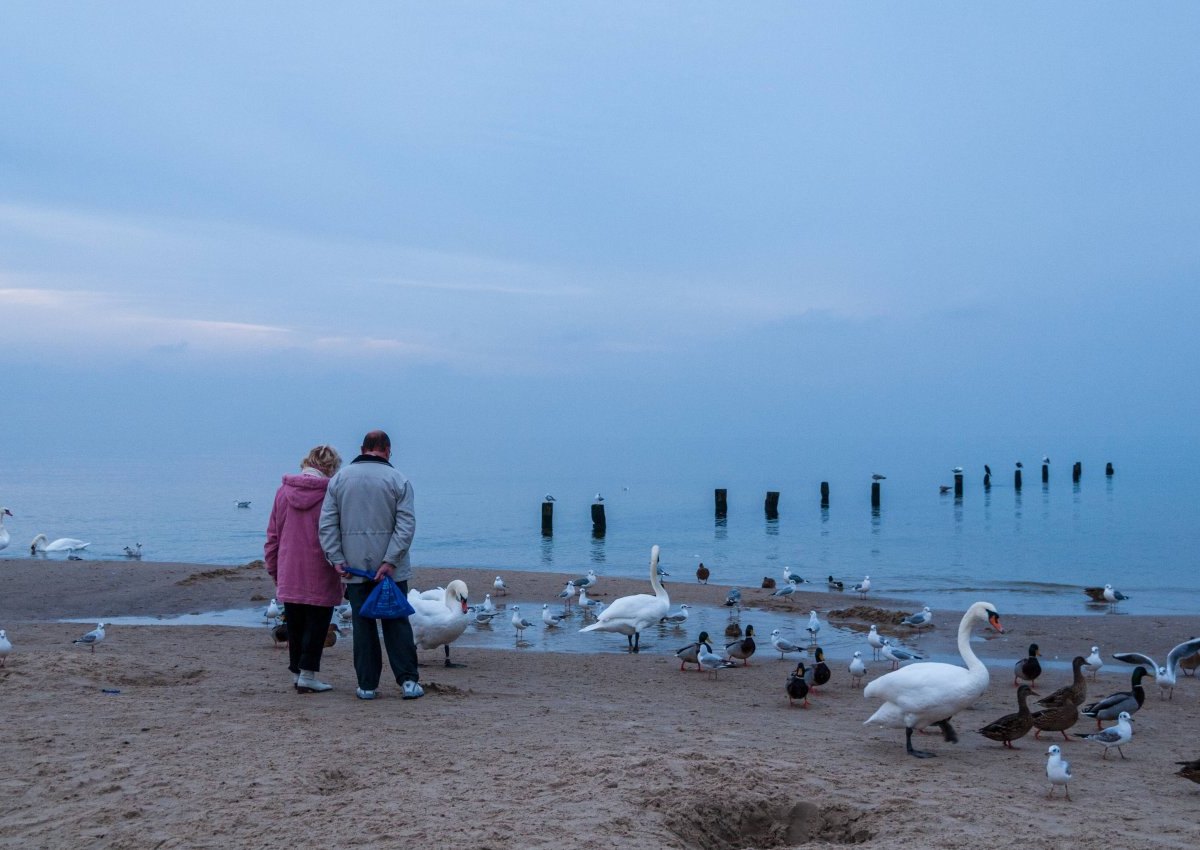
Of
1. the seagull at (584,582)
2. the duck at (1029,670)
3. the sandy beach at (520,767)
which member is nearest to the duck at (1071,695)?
the sandy beach at (520,767)

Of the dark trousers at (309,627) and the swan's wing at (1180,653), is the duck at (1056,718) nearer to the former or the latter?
the swan's wing at (1180,653)

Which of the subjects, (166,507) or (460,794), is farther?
(166,507)

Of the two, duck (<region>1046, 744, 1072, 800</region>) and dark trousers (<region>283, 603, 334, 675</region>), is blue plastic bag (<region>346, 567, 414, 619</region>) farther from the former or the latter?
duck (<region>1046, 744, 1072, 800</region>)

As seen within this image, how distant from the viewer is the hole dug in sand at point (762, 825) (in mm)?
5609

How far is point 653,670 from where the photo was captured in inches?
474

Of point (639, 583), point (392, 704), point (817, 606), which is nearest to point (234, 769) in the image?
point (392, 704)

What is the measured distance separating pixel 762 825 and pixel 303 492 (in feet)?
16.1

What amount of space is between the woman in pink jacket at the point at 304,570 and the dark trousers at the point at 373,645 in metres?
0.30

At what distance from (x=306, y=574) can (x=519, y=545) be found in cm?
2689

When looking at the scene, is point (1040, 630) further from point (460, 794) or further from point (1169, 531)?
point (1169, 531)

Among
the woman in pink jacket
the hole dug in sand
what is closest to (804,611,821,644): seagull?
the woman in pink jacket

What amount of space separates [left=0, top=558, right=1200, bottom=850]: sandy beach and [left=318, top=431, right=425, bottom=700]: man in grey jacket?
54 centimetres

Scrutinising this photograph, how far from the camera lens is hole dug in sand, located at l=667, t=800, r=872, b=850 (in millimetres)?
5609

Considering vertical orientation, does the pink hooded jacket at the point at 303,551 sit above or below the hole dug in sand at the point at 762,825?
above
